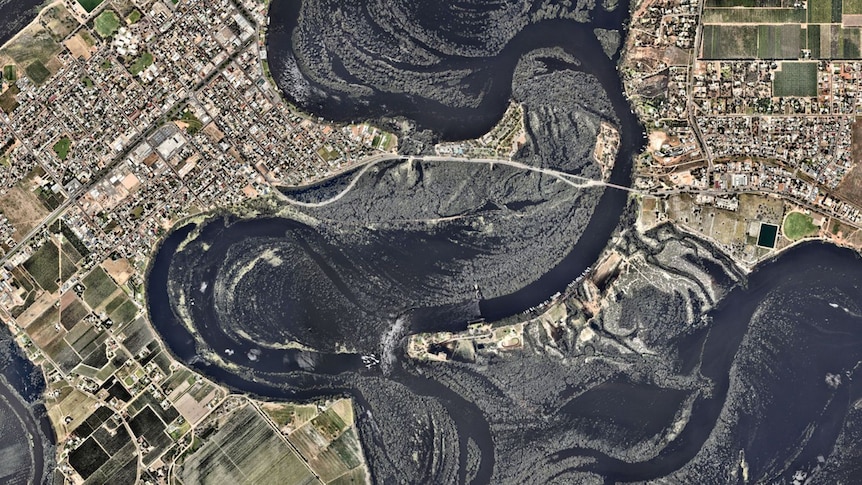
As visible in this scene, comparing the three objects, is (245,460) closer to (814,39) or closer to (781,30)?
(781,30)

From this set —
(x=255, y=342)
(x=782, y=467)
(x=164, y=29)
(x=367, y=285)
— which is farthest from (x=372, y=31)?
(x=782, y=467)

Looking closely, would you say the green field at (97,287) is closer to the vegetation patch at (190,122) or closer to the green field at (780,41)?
the vegetation patch at (190,122)

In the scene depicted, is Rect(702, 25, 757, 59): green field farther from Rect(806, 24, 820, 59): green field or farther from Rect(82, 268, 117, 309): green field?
Rect(82, 268, 117, 309): green field

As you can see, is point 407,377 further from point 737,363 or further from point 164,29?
point 164,29

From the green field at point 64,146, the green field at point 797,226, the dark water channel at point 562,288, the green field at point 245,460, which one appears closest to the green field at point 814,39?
the green field at point 797,226

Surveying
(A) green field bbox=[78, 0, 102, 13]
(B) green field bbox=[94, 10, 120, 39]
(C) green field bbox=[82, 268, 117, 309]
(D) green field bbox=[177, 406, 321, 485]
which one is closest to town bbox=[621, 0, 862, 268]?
(D) green field bbox=[177, 406, 321, 485]

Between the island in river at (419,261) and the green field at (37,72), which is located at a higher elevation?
the green field at (37,72)

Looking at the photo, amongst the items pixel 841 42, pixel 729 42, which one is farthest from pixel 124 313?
pixel 841 42
